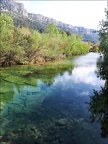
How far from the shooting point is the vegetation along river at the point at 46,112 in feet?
55.9

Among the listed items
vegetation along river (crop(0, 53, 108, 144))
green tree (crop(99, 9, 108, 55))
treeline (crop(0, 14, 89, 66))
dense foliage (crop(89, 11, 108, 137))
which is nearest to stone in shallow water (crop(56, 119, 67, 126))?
vegetation along river (crop(0, 53, 108, 144))

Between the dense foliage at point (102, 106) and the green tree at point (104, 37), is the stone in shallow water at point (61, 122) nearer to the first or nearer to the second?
the dense foliage at point (102, 106)

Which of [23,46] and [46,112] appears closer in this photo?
[46,112]

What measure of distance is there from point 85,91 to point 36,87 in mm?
7041

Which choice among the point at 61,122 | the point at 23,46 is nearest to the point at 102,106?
the point at 61,122

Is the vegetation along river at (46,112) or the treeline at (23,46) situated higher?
the treeline at (23,46)

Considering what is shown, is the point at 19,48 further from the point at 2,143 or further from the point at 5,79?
the point at 2,143

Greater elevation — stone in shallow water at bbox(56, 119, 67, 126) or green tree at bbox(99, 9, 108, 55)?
green tree at bbox(99, 9, 108, 55)

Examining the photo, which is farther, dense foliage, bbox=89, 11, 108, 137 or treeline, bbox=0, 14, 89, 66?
treeline, bbox=0, 14, 89, 66

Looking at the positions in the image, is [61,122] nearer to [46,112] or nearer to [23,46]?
[46,112]

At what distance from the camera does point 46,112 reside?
74.6 feet

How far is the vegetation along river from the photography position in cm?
1704

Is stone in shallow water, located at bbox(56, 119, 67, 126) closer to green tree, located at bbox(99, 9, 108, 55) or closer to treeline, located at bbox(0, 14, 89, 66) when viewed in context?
green tree, located at bbox(99, 9, 108, 55)

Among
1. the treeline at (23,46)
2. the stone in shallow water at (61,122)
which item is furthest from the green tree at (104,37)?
the treeline at (23,46)
